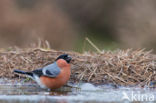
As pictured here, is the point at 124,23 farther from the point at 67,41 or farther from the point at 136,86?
the point at 136,86

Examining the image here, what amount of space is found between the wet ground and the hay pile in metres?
0.23

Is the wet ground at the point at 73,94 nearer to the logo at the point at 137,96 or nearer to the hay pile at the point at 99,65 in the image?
the logo at the point at 137,96

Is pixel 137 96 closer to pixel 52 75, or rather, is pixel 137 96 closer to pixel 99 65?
pixel 99 65

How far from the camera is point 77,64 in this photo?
7559 millimetres

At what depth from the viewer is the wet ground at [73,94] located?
5.87 metres

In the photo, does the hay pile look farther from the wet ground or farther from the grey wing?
the grey wing

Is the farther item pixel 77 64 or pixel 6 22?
pixel 6 22

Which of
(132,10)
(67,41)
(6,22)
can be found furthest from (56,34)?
(132,10)

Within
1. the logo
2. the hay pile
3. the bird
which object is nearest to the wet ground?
the logo

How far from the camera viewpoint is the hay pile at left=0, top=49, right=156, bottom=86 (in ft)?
23.7

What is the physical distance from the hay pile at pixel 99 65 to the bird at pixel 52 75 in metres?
0.37

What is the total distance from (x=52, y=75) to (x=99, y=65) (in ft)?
3.38


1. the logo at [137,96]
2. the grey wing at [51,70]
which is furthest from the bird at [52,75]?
the logo at [137,96]

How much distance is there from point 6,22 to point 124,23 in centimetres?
412
